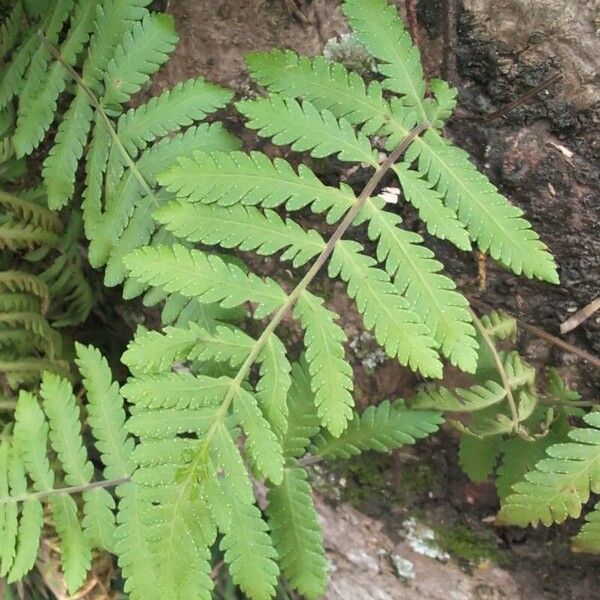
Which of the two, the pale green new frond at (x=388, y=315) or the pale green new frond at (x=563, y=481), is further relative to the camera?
the pale green new frond at (x=563, y=481)

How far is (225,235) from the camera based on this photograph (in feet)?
5.90

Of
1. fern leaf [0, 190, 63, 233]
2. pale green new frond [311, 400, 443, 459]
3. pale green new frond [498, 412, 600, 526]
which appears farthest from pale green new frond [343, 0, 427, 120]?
fern leaf [0, 190, 63, 233]

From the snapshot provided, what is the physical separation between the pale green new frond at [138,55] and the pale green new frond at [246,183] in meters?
0.43

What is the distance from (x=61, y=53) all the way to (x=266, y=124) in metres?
0.79

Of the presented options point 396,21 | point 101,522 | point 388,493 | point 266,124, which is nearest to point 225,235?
point 266,124

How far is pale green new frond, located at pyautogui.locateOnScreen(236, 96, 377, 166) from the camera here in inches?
71.3

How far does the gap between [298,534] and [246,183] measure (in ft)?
3.75

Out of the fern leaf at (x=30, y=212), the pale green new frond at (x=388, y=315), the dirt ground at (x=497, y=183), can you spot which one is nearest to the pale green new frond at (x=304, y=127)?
the pale green new frond at (x=388, y=315)

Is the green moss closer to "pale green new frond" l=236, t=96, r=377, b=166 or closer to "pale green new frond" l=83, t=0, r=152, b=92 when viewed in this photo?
"pale green new frond" l=236, t=96, r=377, b=166

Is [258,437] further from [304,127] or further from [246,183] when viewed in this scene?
[304,127]

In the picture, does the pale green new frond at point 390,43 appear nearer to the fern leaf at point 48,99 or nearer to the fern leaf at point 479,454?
the fern leaf at point 48,99

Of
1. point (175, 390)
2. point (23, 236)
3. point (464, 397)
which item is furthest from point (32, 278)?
point (464, 397)

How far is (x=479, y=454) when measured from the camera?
2.23m

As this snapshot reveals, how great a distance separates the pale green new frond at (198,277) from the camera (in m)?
1.76
